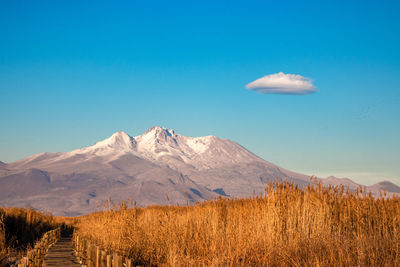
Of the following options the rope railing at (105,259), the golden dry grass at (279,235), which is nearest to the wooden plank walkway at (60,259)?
the golden dry grass at (279,235)

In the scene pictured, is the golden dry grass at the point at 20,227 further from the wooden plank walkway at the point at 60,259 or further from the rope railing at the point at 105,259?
the rope railing at the point at 105,259

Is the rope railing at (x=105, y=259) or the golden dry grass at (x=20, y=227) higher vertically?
the rope railing at (x=105, y=259)

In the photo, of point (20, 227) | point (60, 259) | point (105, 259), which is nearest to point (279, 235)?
point (105, 259)

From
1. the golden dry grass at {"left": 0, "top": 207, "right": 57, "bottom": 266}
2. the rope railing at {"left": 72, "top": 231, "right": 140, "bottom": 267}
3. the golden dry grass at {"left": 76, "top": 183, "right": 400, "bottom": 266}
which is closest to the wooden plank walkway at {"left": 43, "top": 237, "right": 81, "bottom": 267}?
the golden dry grass at {"left": 76, "top": 183, "right": 400, "bottom": 266}

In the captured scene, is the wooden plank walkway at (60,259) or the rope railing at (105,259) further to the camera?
the wooden plank walkway at (60,259)

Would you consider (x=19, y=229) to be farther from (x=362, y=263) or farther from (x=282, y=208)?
(x=362, y=263)

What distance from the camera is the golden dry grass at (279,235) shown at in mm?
7352

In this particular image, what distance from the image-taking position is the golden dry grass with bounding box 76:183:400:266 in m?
7.35

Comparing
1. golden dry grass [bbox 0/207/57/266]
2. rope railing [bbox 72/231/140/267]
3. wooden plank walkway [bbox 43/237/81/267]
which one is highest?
rope railing [bbox 72/231/140/267]

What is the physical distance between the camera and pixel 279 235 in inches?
384

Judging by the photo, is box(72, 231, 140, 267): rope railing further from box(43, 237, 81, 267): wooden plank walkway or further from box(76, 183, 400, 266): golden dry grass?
box(43, 237, 81, 267): wooden plank walkway

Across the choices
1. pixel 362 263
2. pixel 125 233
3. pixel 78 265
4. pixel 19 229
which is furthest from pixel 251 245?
pixel 19 229

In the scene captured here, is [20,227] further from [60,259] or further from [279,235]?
[279,235]

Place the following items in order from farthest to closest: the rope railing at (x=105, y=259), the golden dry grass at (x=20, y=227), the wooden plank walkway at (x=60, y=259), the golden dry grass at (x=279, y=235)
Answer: the golden dry grass at (x=20, y=227)
the wooden plank walkway at (x=60, y=259)
the golden dry grass at (x=279, y=235)
the rope railing at (x=105, y=259)
